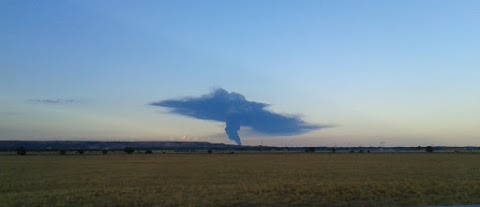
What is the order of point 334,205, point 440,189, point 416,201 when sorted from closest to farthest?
point 334,205
point 416,201
point 440,189

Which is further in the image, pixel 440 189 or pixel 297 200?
pixel 440 189

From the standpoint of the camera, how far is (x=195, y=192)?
28828mm

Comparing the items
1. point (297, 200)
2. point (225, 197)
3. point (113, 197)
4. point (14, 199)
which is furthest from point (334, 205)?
point (14, 199)

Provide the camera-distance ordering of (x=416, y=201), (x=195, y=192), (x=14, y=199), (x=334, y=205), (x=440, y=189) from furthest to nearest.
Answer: (x=440, y=189) < (x=195, y=192) < (x=14, y=199) < (x=416, y=201) < (x=334, y=205)

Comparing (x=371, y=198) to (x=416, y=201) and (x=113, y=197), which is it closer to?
(x=416, y=201)

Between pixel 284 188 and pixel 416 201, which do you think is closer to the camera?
pixel 416 201

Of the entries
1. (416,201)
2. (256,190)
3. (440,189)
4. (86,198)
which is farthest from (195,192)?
(440,189)

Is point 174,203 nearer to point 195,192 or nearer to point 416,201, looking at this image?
point 195,192

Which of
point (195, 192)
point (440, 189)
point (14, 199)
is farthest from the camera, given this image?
point (440, 189)

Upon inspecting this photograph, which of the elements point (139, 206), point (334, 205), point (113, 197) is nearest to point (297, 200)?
point (334, 205)

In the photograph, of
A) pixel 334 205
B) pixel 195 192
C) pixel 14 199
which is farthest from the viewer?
pixel 195 192

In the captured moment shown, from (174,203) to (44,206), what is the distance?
16.5ft

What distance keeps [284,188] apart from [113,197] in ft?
30.5

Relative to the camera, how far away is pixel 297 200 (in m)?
24.4
